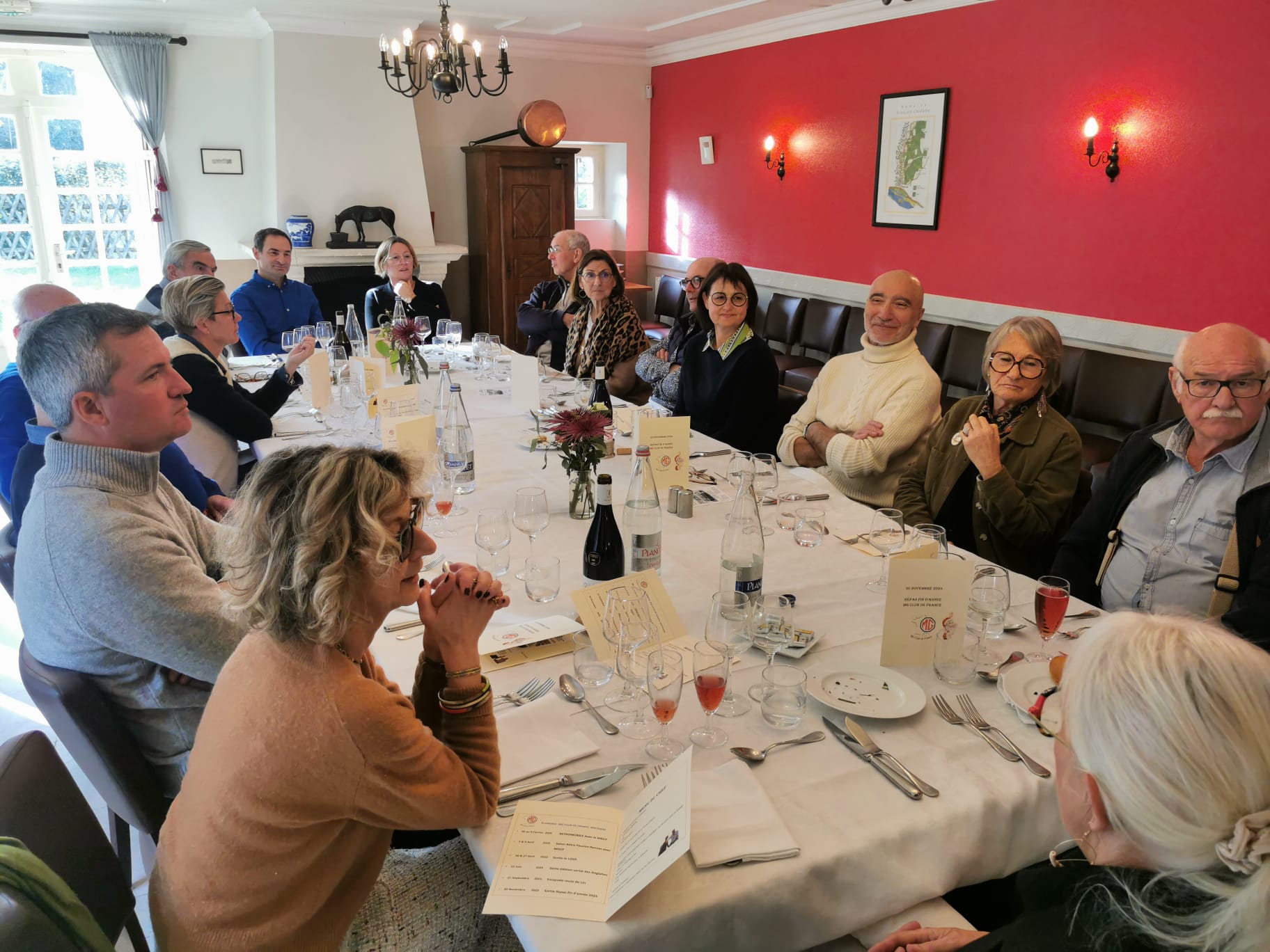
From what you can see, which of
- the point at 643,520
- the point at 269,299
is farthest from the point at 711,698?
the point at 269,299

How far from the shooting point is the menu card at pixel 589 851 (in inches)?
41.8

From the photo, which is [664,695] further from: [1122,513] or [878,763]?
[1122,513]

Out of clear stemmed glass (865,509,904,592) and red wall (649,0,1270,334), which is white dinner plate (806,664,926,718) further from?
red wall (649,0,1270,334)

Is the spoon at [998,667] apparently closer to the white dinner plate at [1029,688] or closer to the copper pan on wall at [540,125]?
the white dinner plate at [1029,688]

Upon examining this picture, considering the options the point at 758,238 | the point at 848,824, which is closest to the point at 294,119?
the point at 758,238

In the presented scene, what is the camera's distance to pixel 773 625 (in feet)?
5.50

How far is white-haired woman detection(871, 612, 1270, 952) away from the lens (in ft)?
2.66

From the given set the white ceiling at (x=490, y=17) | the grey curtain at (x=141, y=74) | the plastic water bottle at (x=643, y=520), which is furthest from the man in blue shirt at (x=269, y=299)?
the plastic water bottle at (x=643, y=520)

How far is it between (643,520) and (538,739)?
71cm

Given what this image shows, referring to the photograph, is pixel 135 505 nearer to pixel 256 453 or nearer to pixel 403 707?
pixel 403 707

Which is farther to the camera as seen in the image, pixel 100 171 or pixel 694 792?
pixel 100 171

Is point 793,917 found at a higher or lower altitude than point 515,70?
lower

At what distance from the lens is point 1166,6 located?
4.20 meters

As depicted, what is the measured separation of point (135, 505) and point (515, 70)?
23.7 feet
